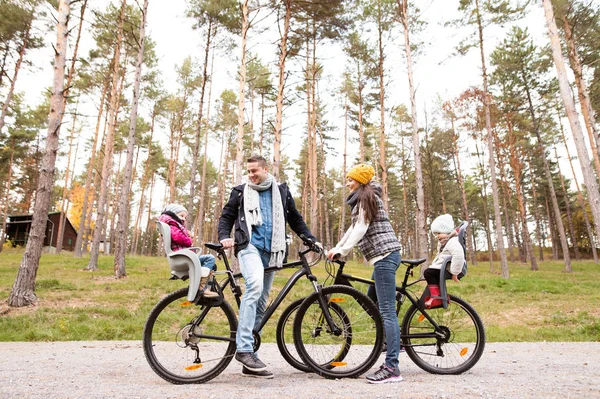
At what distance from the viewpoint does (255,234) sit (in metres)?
3.71

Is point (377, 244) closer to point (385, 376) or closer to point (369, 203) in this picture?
point (369, 203)

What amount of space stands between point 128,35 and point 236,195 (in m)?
18.2

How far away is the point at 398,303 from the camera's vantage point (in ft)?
12.8

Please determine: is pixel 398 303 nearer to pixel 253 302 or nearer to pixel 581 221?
pixel 253 302

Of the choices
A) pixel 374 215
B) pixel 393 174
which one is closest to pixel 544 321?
pixel 374 215

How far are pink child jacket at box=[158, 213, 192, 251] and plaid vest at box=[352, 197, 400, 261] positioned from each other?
1787 mm

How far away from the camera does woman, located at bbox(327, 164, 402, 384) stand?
3.39m

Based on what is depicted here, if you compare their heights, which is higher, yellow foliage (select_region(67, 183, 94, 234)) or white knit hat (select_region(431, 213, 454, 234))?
yellow foliage (select_region(67, 183, 94, 234))

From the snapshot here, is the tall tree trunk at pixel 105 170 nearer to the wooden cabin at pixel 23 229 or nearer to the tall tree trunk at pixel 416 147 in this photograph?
the tall tree trunk at pixel 416 147

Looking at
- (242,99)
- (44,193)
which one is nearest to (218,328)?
(44,193)

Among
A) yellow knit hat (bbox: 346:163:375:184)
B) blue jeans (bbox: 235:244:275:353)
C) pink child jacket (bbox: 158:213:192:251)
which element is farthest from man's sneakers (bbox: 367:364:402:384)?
pink child jacket (bbox: 158:213:192:251)

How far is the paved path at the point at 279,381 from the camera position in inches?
110

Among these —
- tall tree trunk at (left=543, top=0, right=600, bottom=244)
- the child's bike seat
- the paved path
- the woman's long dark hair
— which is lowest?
the paved path

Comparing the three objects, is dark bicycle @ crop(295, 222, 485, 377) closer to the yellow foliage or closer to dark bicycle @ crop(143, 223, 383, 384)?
dark bicycle @ crop(143, 223, 383, 384)
